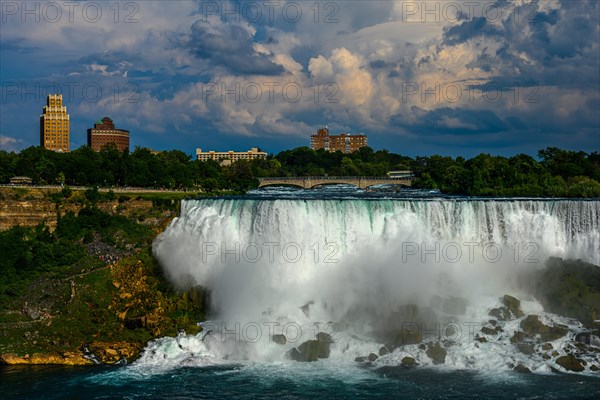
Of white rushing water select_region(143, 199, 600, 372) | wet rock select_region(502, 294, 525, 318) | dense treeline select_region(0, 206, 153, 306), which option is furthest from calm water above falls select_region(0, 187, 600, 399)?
dense treeline select_region(0, 206, 153, 306)

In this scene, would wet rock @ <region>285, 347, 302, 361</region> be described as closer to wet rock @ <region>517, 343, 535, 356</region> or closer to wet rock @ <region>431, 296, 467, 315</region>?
wet rock @ <region>431, 296, 467, 315</region>

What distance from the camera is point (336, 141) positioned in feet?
608

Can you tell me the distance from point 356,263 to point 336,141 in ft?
503

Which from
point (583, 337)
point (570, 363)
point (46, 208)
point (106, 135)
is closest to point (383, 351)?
point (570, 363)

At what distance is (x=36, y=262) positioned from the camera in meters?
34.8

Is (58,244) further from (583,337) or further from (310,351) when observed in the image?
(583,337)

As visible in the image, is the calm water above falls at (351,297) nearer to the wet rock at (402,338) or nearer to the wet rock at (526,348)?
the wet rock at (526,348)

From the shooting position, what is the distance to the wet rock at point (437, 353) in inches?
1067

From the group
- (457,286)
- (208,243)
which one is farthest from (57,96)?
(457,286)

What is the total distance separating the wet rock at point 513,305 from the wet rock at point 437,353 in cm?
539

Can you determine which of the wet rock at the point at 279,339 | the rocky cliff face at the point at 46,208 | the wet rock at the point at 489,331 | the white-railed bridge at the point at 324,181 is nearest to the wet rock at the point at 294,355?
the wet rock at the point at 279,339

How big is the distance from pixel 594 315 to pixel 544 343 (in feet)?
13.4

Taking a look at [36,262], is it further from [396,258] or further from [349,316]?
[396,258]

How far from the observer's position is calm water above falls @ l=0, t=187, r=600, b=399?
2455cm
